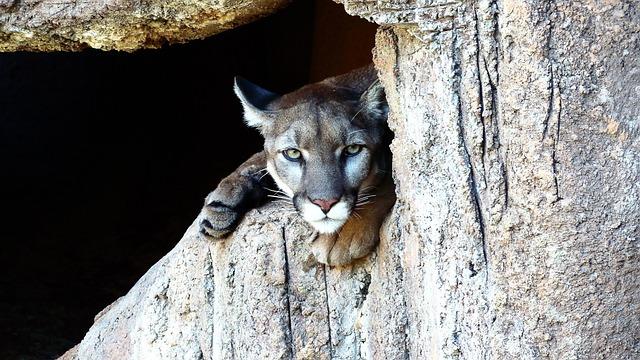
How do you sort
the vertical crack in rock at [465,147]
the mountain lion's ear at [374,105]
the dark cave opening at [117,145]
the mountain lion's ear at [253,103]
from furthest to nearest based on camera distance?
the dark cave opening at [117,145], the mountain lion's ear at [253,103], the mountain lion's ear at [374,105], the vertical crack in rock at [465,147]

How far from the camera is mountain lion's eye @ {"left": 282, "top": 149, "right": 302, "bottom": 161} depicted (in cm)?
343

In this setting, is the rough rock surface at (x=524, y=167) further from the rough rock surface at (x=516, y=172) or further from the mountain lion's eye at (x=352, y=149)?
the mountain lion's eye at (x=352, y=149)

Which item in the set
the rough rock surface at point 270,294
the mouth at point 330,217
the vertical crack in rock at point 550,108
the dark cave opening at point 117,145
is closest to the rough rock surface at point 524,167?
the vertical crack in rock at point 550,108

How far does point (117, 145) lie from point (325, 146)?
4618 mm

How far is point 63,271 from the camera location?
6.85 metres

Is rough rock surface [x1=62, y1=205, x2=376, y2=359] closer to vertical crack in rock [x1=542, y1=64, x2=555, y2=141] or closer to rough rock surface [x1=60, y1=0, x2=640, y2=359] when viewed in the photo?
rough rock surface [x1=60, y1=0, x2=640, y2=359]

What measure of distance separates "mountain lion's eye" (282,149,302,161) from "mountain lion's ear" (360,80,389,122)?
28 centimetres

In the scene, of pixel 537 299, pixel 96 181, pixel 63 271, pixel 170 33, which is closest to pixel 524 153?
pixel 537 299

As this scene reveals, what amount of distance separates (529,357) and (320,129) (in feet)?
3.99

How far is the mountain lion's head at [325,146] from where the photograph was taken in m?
3.18

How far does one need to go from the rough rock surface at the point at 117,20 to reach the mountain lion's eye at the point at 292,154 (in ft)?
1.58

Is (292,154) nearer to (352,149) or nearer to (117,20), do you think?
(352,149)

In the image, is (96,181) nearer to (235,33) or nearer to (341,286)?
(235,33)

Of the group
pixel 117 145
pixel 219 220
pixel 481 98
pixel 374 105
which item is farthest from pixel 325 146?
pixel 117 145
